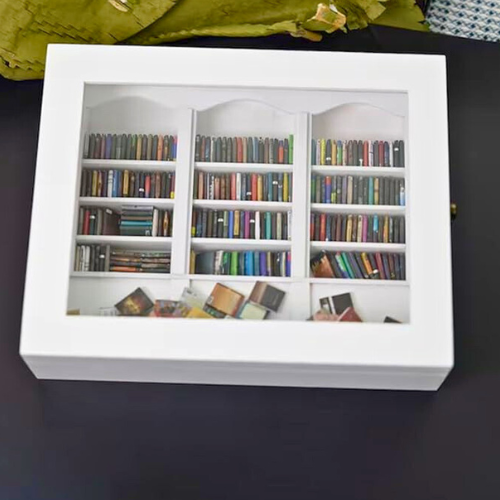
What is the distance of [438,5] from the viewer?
154cm

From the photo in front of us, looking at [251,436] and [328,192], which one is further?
[251,436]

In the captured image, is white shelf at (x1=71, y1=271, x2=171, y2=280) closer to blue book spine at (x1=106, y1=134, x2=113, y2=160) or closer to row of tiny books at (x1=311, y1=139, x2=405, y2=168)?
blue book spine at (x1=106, y1=134, x2=113, y2=160)

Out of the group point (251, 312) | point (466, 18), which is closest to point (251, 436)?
point (251, 312)

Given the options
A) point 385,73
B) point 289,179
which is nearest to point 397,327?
point 289,179

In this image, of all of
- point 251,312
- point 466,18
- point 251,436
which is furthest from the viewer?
point 466,18

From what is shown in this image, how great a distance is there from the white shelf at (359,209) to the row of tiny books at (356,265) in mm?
68

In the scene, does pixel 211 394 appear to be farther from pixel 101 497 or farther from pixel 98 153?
pixel 98 153

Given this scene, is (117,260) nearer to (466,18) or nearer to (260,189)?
(260,189)

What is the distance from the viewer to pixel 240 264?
1.24 m

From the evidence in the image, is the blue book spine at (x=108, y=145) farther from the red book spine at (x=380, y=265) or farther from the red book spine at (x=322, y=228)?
the red book spine at (x=380, y=265)

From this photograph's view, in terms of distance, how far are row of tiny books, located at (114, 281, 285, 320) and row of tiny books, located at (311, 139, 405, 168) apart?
0.23 metres

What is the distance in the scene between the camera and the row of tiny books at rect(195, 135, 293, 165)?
128cm

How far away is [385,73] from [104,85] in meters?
0.47

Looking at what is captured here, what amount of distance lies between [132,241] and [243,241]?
0.58 feet
